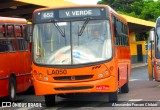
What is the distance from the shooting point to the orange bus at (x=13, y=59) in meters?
15.3

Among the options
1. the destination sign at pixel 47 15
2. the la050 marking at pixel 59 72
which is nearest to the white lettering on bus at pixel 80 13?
the destination sign at pixel 47 15

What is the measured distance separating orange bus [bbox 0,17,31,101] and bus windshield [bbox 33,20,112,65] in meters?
1.93

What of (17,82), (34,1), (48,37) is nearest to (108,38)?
(48,37)

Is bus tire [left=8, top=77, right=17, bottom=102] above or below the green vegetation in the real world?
below

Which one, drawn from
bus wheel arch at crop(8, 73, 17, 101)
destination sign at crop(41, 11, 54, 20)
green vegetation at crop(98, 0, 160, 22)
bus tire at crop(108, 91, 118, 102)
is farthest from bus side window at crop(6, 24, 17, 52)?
green vegetation at crop(98, 0, 160, 22)

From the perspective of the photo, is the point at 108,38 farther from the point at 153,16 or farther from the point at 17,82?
the point at 153,16

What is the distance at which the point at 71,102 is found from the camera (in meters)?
15.5

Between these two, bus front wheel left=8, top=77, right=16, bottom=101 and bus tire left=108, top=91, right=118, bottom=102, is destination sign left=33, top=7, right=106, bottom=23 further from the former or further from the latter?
bus front wheel left=8, top=77, right=16, bottom=101

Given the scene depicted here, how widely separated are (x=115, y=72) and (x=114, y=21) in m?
1.82

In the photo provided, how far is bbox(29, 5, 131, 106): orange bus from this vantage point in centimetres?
1333

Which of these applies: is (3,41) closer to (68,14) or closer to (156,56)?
(68,14)

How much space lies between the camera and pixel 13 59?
16156mm

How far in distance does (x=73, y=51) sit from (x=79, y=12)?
1.18 meters

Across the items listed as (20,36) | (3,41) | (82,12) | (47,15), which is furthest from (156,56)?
(47,15)
